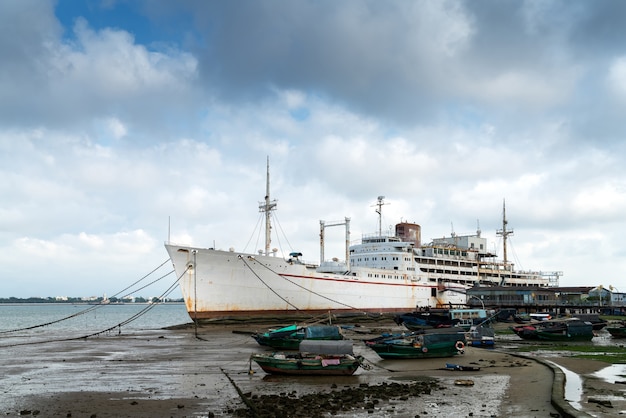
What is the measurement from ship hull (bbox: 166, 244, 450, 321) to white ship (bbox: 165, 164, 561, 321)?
0.26 ft

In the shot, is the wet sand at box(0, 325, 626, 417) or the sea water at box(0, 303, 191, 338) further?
the sea water at box(0, 303, 191, 338)

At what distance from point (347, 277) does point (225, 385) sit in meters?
38.1

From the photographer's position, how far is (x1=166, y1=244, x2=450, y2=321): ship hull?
4325 centimetres

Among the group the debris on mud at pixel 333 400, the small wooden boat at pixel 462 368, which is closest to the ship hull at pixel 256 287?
the small wooden boat at pixel 462 368

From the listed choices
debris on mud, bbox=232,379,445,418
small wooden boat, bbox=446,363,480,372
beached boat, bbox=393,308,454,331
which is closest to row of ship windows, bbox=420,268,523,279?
beached boat, bbox=393,308,454,331

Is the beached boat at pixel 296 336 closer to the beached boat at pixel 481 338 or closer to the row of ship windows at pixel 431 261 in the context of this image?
the beached boat at pixel 481 338

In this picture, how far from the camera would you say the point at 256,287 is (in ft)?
151

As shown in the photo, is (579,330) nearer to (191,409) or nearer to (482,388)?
(482,388)

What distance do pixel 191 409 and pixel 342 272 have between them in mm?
43239

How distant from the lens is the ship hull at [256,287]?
43250 mm

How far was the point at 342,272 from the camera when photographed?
2205 inches

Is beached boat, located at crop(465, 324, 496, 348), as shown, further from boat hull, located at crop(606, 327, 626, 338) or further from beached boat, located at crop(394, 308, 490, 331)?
boat hull, located at crop(606, 327, 626, 338)

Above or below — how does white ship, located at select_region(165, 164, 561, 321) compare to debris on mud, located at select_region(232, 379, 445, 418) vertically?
above

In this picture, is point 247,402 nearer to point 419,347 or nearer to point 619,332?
point 419,347
